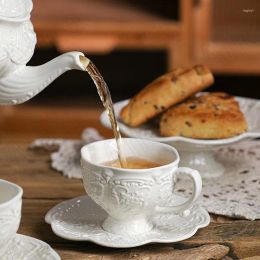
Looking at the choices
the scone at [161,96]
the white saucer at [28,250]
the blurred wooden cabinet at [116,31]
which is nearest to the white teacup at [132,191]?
the white saucer at [28,250]

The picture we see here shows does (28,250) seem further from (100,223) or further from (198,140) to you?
(198,140)

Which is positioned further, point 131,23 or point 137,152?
point 131,23

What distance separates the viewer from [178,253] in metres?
0.91

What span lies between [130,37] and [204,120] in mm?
1170

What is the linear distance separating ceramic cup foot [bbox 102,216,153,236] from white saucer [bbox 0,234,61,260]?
0.11 meters

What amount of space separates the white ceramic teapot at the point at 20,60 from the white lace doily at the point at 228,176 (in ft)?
1.04

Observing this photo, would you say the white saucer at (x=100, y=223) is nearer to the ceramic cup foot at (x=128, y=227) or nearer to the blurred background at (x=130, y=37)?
the ceramic cup foot at (x=128, y=227)

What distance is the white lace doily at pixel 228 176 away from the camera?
107 centimetres

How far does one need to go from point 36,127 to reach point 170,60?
1.86ft

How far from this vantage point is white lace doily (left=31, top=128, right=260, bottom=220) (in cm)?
107

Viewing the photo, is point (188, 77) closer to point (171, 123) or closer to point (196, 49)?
point (171, 123)

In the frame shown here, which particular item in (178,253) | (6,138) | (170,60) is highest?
(178,253)

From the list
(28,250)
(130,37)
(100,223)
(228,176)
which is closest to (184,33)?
(130,37)

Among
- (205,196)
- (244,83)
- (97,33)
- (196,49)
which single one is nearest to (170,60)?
(196,49)
